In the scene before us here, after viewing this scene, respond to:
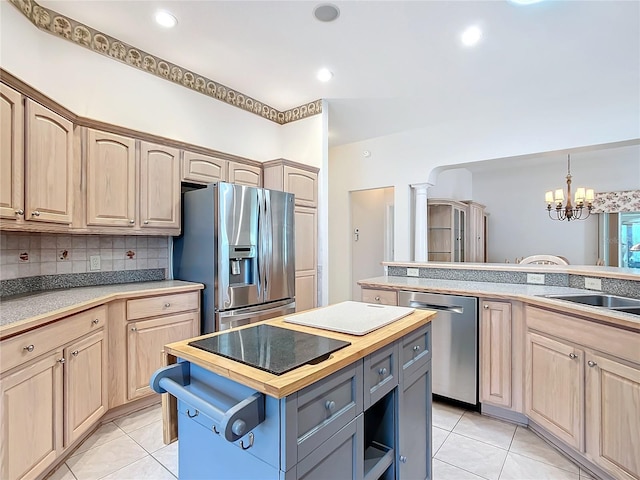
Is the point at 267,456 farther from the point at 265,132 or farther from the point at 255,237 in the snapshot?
the point at 265,132

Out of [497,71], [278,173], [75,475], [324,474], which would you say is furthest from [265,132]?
[324,474]

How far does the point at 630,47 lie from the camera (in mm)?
2732

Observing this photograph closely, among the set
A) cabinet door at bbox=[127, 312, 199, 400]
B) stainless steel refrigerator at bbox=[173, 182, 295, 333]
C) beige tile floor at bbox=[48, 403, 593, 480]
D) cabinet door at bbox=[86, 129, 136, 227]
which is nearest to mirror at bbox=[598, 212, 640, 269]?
beige tile floor at bbox=[48, 403, 593, 480]

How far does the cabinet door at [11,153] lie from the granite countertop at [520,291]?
2405 mm

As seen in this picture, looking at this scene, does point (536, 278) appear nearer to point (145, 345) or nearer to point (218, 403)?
point (218, 403)

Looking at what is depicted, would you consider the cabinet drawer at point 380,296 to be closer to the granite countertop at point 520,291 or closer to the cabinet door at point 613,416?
the granite countertop at point 520,291

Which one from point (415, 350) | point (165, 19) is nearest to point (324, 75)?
point (165, 19)

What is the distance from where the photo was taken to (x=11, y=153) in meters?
1.77

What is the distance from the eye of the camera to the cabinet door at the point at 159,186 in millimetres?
2660

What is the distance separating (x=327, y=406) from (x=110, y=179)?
239 centimetres

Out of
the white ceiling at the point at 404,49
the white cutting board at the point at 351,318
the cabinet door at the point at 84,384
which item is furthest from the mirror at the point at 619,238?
the cabinet door at the point at 84,384

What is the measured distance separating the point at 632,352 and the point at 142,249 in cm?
337

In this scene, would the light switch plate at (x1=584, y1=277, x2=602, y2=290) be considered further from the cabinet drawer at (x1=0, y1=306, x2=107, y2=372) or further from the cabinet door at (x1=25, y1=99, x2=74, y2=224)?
the cabinet door at (x1=25, y1=99, x2=74, y2=224)

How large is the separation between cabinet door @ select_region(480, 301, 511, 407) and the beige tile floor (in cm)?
20
